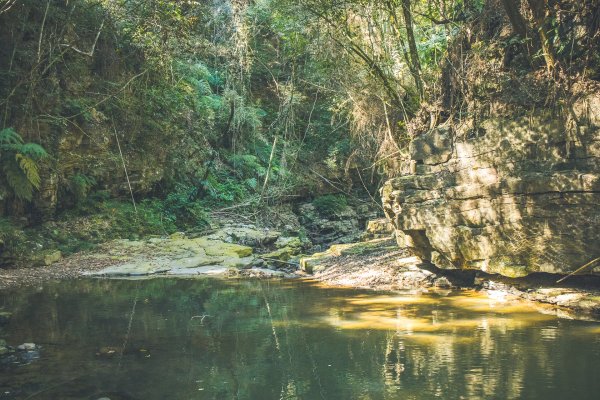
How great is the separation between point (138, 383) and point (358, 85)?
1147cm

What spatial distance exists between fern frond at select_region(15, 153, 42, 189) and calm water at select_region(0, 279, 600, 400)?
16.9 feet

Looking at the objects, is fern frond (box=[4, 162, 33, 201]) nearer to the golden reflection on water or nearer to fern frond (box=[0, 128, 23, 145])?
fern frond (box=[0, 128, 23, 145])

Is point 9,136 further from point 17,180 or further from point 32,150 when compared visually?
point 17,180

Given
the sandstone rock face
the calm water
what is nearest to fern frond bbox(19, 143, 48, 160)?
the calm water

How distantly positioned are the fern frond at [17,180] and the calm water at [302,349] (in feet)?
17.0

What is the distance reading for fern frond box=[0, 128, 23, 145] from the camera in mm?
12898

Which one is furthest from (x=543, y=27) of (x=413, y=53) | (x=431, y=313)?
(x=431, y=313)

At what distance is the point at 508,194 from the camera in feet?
26.7

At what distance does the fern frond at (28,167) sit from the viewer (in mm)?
13039

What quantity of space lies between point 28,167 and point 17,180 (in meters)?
0.49

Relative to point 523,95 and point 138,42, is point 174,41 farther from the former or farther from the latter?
point 523,95

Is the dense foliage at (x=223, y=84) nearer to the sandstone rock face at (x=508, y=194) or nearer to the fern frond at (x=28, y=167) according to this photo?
the fern frond at (x=28, y=167)

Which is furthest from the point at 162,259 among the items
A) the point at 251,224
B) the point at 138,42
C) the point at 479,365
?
the point at 479,365

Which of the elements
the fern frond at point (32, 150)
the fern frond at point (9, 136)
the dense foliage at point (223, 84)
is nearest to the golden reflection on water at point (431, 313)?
the dense foliage at point (223, 84)
